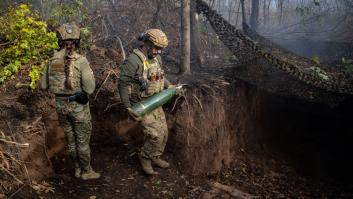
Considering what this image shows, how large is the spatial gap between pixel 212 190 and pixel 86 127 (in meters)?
2.09

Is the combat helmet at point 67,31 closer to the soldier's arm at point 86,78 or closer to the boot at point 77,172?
the soldier's arm at point 86,78

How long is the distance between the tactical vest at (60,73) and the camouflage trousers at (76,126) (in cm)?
15

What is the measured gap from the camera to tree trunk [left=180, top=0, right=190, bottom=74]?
5992mm

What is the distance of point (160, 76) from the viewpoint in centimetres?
451

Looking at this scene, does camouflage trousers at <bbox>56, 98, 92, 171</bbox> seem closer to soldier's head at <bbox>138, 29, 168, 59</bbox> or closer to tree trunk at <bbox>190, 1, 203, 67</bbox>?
soldier's head at <bbox>138, 29, 168, 59</bbox>

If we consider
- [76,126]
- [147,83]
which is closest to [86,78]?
[76,126]

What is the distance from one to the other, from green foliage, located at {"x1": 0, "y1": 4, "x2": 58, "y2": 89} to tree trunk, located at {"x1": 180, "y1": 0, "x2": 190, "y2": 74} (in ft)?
7.53

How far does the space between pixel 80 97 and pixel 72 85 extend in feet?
0.57


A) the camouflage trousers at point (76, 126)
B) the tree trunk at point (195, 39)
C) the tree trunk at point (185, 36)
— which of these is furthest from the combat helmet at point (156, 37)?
the tree trunk at point (195, 39)

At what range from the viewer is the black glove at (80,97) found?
13.3 feet

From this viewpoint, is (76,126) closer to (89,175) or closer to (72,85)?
(72,85)

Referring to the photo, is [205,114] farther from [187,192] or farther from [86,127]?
[86,127]

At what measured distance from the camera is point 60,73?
3.97 m

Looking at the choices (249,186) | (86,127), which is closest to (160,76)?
(86,127)
